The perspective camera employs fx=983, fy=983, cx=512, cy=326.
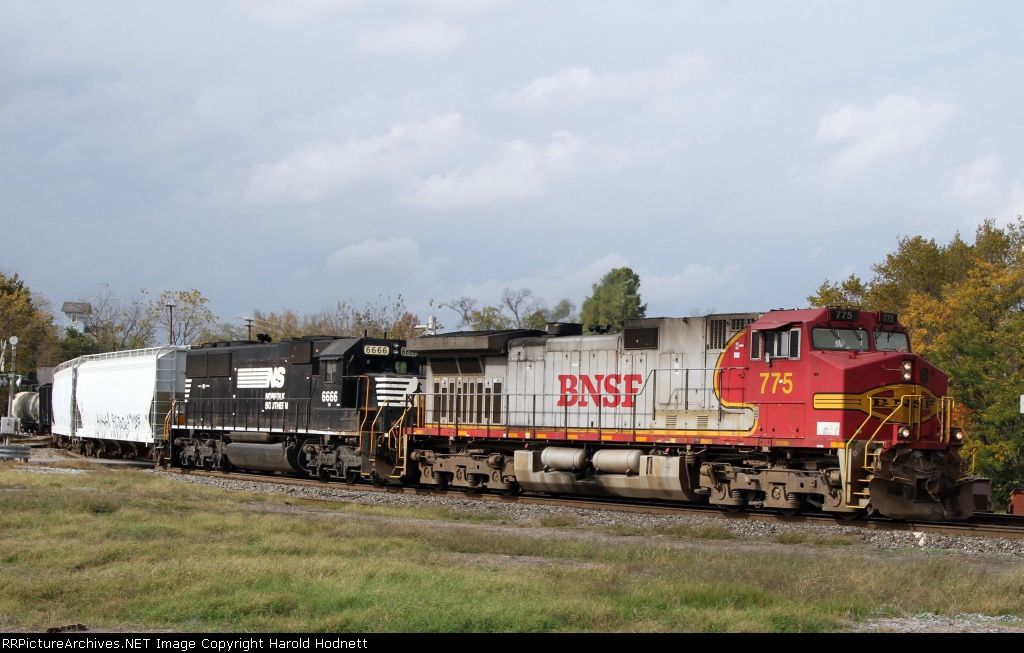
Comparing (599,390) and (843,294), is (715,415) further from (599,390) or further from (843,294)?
(843,294)

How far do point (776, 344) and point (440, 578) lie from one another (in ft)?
27.6

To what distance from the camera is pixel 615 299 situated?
72875 millimetres

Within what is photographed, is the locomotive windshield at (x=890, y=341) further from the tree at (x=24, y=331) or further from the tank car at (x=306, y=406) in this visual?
the tree at (x=24, y=331)

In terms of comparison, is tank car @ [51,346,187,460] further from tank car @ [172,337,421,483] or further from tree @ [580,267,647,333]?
tree @ [580,267,647,333]

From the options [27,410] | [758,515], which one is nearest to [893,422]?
[758,515]

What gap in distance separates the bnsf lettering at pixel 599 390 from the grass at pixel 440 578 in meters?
3.88

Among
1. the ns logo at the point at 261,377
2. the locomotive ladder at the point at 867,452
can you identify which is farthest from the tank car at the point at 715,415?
the ns logo at the point at 261,377

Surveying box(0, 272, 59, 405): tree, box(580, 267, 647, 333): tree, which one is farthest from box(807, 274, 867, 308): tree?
box(0, 272, 59, 405): tree

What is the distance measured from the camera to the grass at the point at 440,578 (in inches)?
298

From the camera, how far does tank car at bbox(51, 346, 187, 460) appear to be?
3003cm

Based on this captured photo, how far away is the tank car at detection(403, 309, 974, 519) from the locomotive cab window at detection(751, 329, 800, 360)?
2 cm

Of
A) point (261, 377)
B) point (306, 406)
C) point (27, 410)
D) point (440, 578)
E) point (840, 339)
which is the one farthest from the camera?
point (27, 410)

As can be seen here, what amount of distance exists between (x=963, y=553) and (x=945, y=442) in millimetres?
3054
